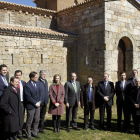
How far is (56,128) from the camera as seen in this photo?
512cm

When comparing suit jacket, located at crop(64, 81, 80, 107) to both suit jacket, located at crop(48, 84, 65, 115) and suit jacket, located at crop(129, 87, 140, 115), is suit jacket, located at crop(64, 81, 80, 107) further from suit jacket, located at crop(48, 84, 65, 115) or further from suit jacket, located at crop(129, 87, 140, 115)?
suit jacket, located at crop(129, 87, 140, 115)

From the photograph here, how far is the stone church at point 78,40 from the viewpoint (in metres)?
9.19

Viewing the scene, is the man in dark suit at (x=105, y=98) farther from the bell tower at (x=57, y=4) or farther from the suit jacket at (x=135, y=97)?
the bell tower at (x=57, y=4)

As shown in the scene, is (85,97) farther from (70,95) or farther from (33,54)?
(33,54)

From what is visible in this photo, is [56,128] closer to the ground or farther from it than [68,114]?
closer to the ground

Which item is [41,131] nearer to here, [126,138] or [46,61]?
[126,138]

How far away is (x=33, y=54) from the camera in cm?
953

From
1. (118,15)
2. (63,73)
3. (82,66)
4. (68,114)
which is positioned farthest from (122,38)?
(68,114)

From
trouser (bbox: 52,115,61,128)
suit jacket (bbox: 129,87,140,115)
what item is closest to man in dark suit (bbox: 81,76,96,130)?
trouser (bbox: 52,115,61,128)

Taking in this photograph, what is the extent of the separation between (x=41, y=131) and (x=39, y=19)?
29.2 ft

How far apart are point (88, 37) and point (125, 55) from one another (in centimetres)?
263

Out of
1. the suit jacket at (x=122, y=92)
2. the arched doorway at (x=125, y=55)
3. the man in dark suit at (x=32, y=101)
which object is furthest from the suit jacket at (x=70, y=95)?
the arched doorway at (x=125, y=55)

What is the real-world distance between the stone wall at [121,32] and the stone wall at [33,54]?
8.09ft

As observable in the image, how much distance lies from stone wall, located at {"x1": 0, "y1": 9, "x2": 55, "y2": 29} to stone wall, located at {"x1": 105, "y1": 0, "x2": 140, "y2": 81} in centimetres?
447
